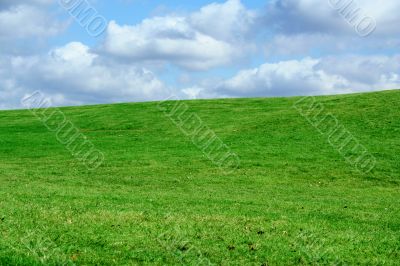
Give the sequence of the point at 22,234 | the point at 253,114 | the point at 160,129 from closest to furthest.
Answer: the point at 22,234, the point at 160,129, the point at 253,114

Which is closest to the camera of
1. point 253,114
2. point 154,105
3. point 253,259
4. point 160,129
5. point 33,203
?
point 253,259

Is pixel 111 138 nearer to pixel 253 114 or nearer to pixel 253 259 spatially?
pixel 253 114

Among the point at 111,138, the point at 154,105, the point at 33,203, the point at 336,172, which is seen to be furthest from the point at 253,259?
the point at 154,105

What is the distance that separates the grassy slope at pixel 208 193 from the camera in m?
16.5

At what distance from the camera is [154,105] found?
7981cm

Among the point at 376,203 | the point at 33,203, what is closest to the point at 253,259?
the point at 33,203

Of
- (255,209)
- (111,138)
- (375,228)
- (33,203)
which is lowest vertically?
(375,228)

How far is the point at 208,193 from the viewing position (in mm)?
30828

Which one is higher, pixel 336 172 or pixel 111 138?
pixel 111 138

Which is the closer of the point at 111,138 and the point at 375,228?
the point at 375,228

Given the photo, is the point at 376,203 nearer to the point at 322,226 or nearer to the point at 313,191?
the point at 313,191

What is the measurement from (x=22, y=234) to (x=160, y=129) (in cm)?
4460

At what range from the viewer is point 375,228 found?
2094 cm

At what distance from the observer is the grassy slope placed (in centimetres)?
1645
